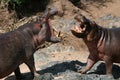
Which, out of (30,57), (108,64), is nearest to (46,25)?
(30,57)

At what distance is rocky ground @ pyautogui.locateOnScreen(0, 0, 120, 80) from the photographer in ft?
27.1

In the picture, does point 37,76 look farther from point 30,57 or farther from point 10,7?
point 10,7

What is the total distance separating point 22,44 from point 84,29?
1.29 metres

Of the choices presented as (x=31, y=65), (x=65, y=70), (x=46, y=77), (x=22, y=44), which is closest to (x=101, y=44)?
(x=65, y=70)

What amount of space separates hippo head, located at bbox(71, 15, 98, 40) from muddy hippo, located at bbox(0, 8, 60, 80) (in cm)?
84

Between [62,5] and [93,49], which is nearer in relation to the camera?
[93,49]

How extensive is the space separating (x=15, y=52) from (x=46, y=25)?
106 centimetres

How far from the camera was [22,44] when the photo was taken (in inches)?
320

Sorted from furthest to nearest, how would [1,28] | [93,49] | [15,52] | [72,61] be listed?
1. [1,28]
2. [72,61]
3. [93,49]
4. [15,52]

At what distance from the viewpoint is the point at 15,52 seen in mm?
7930

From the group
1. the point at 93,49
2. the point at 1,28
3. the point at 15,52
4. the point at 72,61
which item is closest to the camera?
the point at 15,52

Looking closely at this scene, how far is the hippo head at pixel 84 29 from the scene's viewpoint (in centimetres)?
791

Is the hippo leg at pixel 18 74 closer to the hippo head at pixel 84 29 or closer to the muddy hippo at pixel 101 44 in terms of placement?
the muddy hippo at pixel 101 44

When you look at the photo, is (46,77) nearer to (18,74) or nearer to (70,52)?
(18,74)
